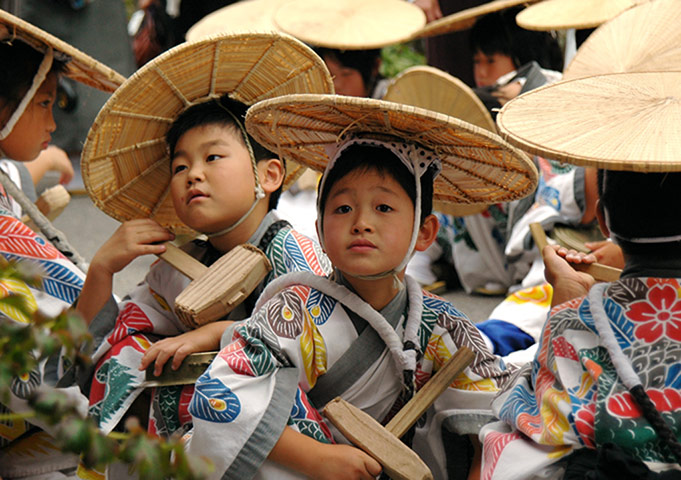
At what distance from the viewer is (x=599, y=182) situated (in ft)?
5.45

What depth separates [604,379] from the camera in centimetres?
Answer: 147

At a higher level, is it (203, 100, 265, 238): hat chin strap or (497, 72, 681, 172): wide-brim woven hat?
(497, 72, 681, 172): wide-brim woven hat

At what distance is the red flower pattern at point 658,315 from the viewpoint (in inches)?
57.9

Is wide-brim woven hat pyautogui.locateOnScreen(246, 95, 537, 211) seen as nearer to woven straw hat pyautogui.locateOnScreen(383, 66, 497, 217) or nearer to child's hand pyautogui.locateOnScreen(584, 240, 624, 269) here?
child's hand pyautogui.locateOnScreen(584, 240, 624, 269)

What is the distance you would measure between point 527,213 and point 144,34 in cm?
343

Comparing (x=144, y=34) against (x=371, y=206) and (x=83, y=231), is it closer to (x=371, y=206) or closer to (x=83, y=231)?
(x=83, y=231)

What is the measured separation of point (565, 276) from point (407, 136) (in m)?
0.46

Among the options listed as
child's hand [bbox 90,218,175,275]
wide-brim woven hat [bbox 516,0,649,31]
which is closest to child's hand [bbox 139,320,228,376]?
child's hand [bbox 90,218,175,275]

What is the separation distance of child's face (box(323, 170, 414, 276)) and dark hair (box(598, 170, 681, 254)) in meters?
0.43

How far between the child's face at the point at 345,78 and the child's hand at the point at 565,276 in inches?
93.1

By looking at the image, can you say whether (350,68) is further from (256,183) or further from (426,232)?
(426,232)

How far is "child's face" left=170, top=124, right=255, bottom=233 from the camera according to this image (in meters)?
2.10

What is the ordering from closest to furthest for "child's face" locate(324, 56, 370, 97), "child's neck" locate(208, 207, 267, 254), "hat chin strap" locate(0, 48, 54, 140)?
"child's neck" locate(208, 207, 267, 254) < "hat chin strap" locate(0, 48, 54, 140) < "child's face" locate(324, 56, 370, 97)

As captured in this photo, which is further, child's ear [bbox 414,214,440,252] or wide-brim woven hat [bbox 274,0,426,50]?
wide-brim woven hat [bbox 274,0,426,50]
